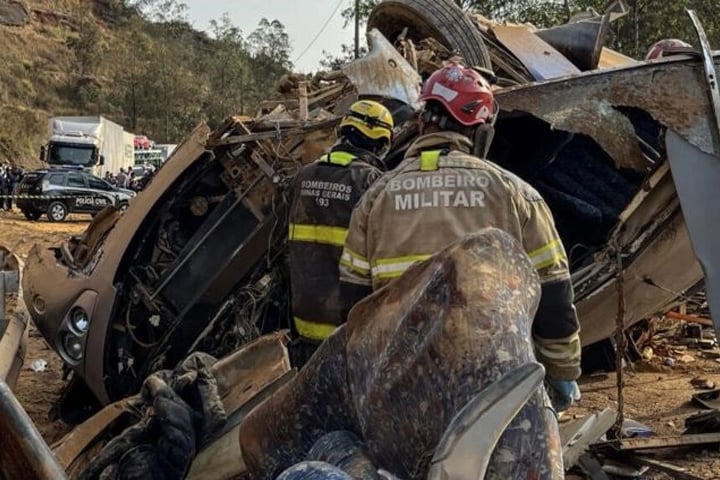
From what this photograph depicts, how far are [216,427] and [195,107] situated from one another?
153ft

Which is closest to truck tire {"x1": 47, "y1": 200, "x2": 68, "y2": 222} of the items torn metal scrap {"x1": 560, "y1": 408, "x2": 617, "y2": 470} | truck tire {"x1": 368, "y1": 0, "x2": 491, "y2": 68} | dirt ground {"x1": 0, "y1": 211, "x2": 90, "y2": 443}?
dirt ground {"x1": 0, "y1": 211, "x2": 90, "y2": 443}

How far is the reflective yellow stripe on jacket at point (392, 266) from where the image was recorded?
2568 millimetres

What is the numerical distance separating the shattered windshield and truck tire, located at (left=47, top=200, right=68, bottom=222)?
17.7 feet

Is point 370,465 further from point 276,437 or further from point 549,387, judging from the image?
point 549,387

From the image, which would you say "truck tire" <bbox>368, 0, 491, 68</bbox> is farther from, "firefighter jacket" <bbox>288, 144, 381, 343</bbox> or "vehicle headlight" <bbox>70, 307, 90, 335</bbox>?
"vehicle headlight" <bbox>70, 307, 90, 335</bbox>

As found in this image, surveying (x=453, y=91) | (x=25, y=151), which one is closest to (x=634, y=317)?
(x=453, y=91)

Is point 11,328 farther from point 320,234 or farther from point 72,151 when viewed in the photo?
point 72,151

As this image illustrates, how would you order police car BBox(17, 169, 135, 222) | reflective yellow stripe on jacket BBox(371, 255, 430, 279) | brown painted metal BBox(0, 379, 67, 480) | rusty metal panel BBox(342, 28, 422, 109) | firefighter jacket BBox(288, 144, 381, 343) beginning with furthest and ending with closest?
police car BBox(17, 169, 135, 222), rusty metal panel BBox(342, 28, 422, 109), firefighter jacket BBox(288, 144, 381, 343), reflective yellow stripe on jacket BBox(371, 255, 430, 279), brown painted metal BBox(0, 379, 67, 480)

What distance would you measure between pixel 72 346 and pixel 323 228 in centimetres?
196

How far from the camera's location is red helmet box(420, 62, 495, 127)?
2.62 meters

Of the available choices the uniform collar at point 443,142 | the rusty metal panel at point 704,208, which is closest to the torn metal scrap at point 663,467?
the rusty metal panel at point 704,208

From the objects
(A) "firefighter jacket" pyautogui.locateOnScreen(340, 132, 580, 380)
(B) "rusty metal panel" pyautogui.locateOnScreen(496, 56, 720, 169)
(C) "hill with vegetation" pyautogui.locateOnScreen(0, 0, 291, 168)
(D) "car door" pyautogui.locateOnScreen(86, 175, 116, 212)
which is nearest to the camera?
(A) "firefighter jacket" pyautogui.locateOnScreen(340, 132, 580, 380)

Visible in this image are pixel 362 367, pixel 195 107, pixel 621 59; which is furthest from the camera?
pixel 195 107

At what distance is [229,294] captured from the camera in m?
4.58
